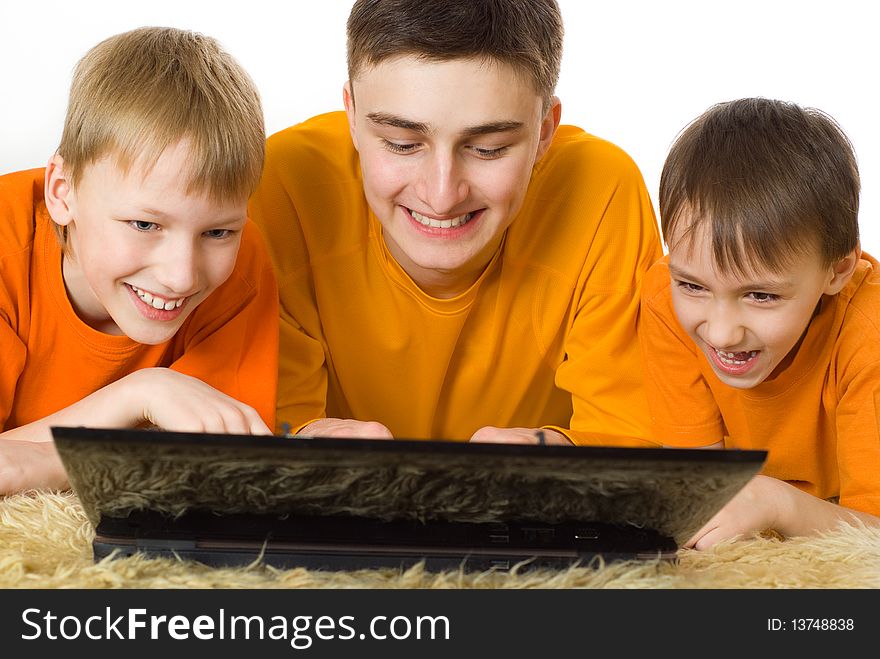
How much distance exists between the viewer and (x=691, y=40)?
2.50m

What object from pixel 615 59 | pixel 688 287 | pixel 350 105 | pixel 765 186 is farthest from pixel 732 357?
pixel 615 59

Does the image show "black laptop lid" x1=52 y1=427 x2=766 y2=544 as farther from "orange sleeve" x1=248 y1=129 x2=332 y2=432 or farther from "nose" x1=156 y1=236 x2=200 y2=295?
"orange sleeve" x1=248 y1=129 x2=332 y2=432

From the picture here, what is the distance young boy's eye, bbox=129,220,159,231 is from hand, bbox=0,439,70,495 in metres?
0.28

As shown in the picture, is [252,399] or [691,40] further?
[691,40]

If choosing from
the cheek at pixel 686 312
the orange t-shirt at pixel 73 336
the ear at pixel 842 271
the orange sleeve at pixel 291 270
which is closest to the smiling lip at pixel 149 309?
the orange t-shirt at pixel 73 336

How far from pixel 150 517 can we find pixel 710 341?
777mm

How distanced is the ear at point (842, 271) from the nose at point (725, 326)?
135 millimetres

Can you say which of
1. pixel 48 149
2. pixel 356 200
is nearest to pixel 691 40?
pixel 356 200

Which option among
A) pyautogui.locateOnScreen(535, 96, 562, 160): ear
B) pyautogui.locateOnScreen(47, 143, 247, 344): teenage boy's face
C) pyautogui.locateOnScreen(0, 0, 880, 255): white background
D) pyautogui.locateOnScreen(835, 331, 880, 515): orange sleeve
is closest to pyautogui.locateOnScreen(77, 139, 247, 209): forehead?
pyautogui.locateOnScreen(47, 143, 247, 344): teenage boy's face

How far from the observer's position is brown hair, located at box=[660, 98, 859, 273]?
1252 mm

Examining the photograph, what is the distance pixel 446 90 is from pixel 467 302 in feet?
1.23

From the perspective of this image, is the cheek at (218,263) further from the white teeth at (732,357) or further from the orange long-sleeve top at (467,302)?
the white teeth at (732,357)
